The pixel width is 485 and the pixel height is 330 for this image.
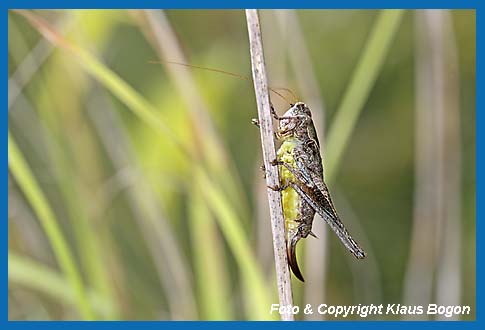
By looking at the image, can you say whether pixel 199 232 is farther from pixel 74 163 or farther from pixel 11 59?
pixel 11 59

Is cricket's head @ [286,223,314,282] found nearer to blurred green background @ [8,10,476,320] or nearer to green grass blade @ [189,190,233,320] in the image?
blurred green background @ [8,10,476,320]

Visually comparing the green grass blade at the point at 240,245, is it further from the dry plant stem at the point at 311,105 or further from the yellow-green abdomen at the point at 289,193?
the dry plant stem at the point at 311,105

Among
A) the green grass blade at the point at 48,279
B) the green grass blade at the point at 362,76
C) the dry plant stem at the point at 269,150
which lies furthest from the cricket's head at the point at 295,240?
the green grass blade at the point at 48,279

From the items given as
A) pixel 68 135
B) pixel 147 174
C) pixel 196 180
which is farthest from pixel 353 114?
pixel 68 135

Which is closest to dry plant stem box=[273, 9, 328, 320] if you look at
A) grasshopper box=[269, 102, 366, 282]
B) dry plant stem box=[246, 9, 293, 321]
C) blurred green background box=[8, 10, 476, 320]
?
blurred green background box=[8, 10, 476, 320]

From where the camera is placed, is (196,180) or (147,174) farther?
(147,174)
